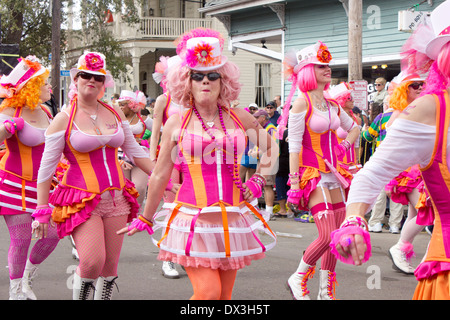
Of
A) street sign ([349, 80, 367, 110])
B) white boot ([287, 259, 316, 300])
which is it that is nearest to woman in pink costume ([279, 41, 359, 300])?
white boot ([287, 259, 316, 300])

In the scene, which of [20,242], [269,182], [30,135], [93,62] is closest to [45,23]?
[269,182]

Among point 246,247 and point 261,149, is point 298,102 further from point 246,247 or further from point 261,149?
point 246,247

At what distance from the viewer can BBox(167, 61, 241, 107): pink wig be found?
13.9 feet

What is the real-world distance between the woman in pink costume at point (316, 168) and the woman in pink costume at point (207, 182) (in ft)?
4.03

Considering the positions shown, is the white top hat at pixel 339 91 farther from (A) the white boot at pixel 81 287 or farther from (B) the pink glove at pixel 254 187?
(A) the white boot at pixel 81 287

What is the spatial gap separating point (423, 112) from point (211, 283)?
5.90ft

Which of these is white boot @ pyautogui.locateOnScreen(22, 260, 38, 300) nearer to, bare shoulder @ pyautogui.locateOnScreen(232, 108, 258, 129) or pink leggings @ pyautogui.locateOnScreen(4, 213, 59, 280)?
pink leggings @ pyautogui.locateOnScreen(4, 213, 59, 280)

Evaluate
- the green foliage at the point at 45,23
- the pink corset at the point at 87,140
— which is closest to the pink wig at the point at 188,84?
the pink corset at the point at 87,140

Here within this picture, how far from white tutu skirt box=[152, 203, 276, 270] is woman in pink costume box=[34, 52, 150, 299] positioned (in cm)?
80

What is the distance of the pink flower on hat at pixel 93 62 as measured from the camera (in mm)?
5012

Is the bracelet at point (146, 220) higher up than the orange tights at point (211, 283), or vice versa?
the bracelet at point (146, 220)

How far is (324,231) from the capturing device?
5312mm
